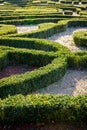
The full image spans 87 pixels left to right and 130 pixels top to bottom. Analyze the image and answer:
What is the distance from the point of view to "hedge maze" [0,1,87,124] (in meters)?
9.09

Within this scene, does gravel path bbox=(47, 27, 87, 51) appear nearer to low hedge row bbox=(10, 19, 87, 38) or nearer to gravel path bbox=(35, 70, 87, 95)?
low hedge row bbox=(10, 19, 87, 38)

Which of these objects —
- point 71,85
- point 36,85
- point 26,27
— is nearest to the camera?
point 36,85

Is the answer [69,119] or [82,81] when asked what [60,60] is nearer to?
[82,81]

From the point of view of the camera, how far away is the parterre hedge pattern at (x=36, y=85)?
29.8 ft

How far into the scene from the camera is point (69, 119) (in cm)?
916

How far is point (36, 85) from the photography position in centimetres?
1250

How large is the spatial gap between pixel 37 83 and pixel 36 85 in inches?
3.6

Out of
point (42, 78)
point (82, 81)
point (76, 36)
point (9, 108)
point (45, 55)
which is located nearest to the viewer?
point (9, 108)

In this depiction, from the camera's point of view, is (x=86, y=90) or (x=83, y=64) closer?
(x=86, y=90)

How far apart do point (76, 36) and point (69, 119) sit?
439 inches

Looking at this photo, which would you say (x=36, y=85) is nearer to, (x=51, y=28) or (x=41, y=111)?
(x=41, y=111)

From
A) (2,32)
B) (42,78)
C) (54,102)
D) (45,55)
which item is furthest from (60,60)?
(2,32)

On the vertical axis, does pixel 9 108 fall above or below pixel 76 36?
above

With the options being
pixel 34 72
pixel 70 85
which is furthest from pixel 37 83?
pixel 70 85
